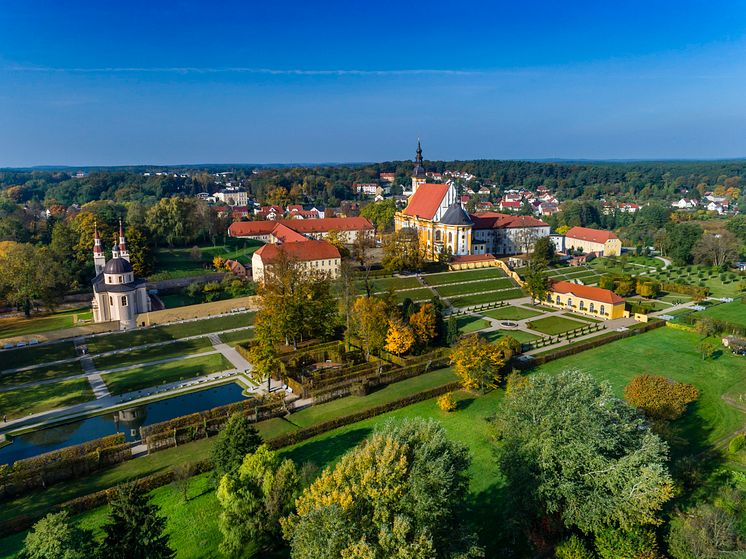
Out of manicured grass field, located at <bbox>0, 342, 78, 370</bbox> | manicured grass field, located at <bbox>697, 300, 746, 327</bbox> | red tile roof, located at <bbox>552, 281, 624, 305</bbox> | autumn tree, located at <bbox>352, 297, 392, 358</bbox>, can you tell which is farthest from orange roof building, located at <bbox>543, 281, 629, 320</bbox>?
manicured grass field, located at <bbox>0, 342, 78, 370</bbox>

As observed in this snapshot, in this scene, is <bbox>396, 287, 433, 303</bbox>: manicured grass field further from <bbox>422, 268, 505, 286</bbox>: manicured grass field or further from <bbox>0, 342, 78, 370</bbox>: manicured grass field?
<bbox>0, 342, 78, 370</bbox>: manicured grass field

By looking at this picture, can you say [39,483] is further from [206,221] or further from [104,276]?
[206,221]

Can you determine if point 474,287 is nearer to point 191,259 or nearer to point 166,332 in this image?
point 166,332

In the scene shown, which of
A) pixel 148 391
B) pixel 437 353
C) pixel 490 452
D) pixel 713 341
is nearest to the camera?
pixel 490 452

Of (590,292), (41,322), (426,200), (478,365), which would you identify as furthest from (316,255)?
(478,365)

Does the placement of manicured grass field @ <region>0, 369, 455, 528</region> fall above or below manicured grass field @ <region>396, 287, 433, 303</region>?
below

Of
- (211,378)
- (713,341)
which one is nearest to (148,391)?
(211,378)

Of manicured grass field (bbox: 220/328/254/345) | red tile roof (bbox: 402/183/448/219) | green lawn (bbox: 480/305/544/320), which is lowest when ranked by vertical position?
green lawn (bbox: 480/305/544/320)
